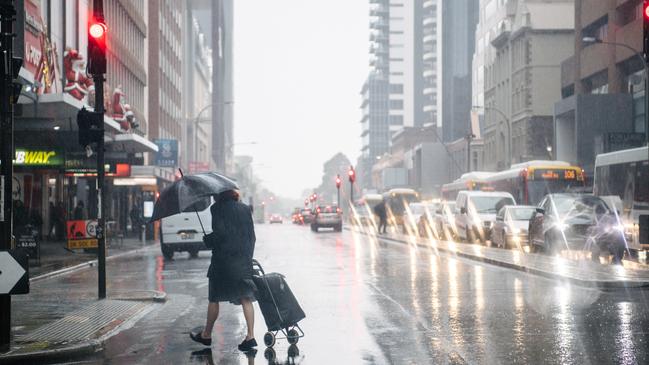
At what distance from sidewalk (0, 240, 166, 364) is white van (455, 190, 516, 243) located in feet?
67.9


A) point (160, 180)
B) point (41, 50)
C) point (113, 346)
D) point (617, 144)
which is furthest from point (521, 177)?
point (113, 346)

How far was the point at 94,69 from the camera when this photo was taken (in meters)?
15.7

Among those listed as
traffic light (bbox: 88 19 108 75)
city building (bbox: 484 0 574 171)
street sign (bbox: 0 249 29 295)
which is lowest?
street sign (bbox: 0 249 29 295)

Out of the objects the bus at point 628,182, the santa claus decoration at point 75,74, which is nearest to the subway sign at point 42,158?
the santa claus decoration at point 75,74

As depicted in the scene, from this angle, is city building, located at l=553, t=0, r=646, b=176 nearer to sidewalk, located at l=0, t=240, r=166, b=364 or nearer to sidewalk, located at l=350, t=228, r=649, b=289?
sidewalk, located at l=350, t=228, r=649, b=289

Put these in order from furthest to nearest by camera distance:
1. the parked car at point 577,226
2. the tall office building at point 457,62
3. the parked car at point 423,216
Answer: the tall office building at point 457,62 → the parked car at point 423,216 → the parked car at point 577,226

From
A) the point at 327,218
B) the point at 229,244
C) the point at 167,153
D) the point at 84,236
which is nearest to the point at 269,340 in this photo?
the point at 229,244

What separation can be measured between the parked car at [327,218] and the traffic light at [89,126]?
5004cm

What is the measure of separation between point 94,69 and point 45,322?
4310mm

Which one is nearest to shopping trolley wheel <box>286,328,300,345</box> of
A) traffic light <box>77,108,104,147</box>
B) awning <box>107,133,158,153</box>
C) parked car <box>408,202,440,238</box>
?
traffic light <box>77,108,104,147</box>

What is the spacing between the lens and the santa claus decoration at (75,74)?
3878cm

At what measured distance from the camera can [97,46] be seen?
1559cm

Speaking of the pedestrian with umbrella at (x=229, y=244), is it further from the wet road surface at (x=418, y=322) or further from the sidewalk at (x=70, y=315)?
the sidewalk at (x=70, y=315)

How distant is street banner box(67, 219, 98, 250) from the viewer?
1773 cm
